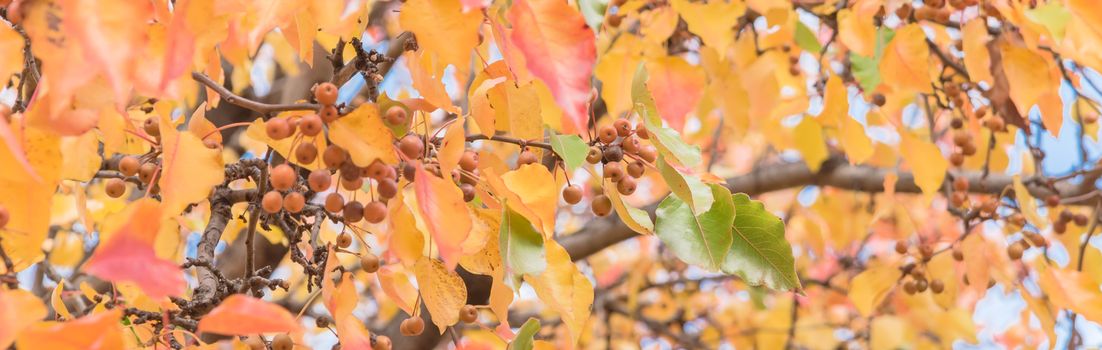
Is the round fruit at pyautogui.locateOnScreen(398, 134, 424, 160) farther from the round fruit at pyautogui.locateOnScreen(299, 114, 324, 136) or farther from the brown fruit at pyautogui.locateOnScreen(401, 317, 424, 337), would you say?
the brown fruit at pyautogui.locateOnScreen(401, 317, 424, 337)

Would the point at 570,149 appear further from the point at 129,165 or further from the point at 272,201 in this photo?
the point at 129,165

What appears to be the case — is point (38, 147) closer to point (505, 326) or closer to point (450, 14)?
point (450, 14)

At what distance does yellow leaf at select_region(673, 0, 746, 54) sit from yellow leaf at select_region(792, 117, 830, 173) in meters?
0.58

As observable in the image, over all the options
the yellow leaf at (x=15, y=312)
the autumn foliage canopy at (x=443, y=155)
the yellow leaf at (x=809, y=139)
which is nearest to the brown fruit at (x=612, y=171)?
the autumn foliage canopy at (x=443, y=155)

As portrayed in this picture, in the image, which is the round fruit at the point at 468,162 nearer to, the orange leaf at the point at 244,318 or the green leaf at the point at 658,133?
the green leaf at the point at 658,133

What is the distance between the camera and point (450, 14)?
0.86 metres

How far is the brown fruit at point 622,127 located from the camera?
98cm

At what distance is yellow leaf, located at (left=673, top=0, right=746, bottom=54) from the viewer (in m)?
1.54

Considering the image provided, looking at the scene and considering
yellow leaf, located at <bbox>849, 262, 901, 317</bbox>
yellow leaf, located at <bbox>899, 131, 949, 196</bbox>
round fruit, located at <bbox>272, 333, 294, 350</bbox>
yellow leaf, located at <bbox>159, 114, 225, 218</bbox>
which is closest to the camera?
yellow leaf, located at <bbox>159, 114, 225, 218</bbox>

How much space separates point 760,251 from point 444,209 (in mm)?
380

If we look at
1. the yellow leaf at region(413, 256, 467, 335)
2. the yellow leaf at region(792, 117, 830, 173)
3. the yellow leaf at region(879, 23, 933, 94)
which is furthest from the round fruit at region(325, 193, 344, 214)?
the yellow leaf at region(792, 117, 830, 173)

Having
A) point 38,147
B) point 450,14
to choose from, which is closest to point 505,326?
point 450,14

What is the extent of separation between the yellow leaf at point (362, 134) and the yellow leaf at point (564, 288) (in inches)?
7.4

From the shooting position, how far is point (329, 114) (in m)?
0.82
